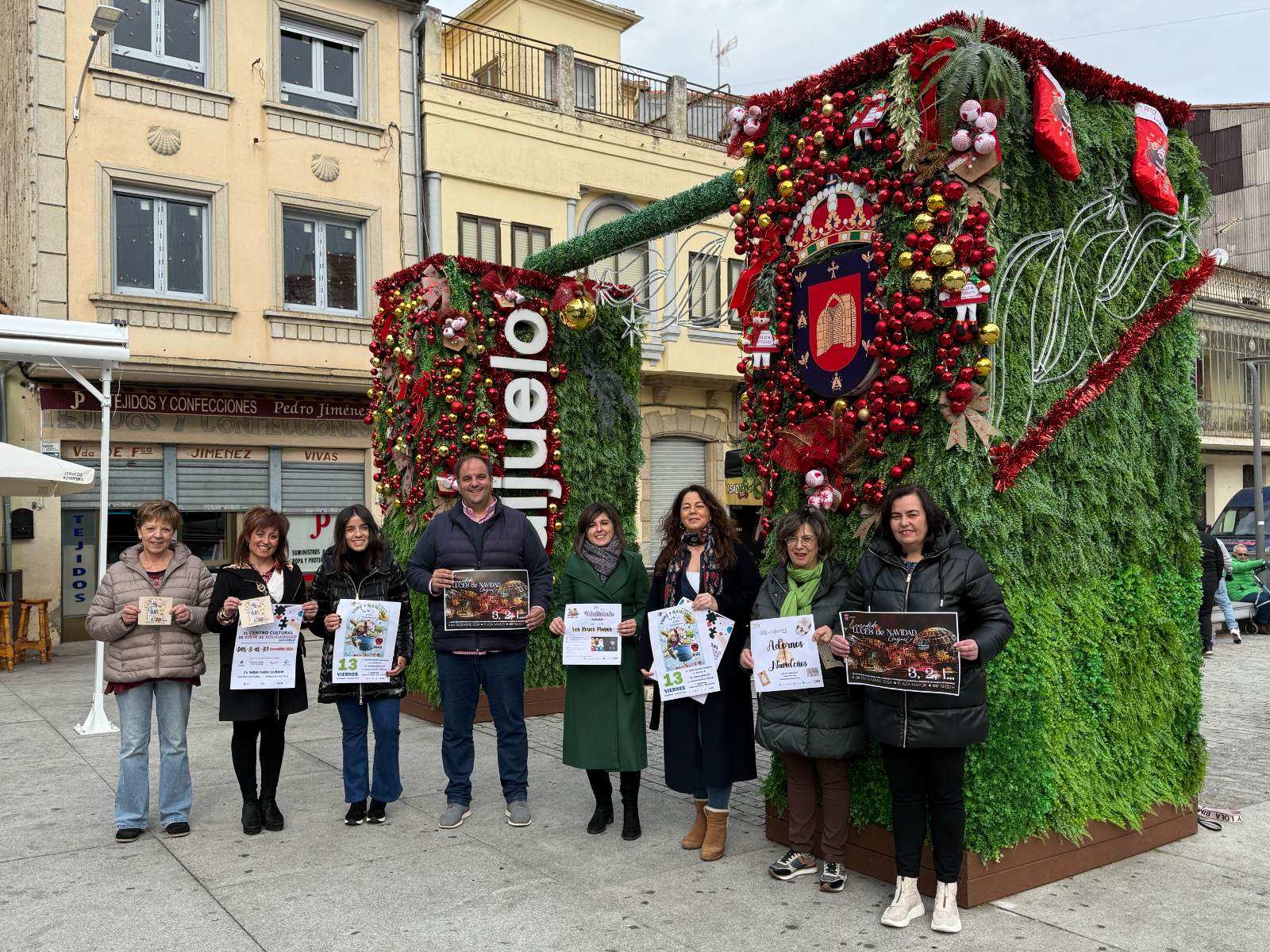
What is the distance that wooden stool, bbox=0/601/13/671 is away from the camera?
1154cm

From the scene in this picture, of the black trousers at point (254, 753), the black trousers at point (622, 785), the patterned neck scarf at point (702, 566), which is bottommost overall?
the black trousers at point (622, 785)

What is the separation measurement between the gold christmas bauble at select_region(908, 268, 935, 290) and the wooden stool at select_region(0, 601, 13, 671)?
11109 millimetres

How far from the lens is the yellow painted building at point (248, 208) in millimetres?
13422

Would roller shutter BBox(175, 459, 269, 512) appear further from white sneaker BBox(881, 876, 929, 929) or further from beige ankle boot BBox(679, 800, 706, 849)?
white sneaker BBox(881, 876, 929, 929)

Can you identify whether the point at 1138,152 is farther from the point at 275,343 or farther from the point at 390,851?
the point at 275,343

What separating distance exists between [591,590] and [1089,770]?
2546mm

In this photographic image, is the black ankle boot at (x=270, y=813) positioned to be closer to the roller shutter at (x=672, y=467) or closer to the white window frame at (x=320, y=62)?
the white window frame at (x=320, y=62)

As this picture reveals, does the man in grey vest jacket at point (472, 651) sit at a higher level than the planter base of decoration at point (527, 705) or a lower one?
higher

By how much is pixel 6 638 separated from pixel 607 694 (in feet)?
31.2

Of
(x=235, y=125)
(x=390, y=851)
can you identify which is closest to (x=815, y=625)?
(x=390, y=851)

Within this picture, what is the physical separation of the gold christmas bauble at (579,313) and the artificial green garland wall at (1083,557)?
3484 millimetres

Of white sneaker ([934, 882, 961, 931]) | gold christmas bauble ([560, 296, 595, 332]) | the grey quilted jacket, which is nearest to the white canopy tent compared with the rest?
the grey quilted jacket

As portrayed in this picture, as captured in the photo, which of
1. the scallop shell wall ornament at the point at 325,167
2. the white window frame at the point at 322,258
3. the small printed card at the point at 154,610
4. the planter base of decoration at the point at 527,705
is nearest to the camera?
the small printed card at the point at 154,610

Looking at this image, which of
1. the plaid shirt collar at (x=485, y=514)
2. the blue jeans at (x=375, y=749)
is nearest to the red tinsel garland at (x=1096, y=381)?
the plaid shirt collar at (x=485, y=514)
